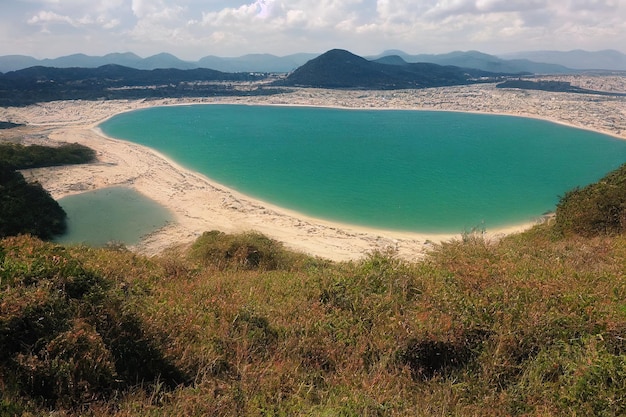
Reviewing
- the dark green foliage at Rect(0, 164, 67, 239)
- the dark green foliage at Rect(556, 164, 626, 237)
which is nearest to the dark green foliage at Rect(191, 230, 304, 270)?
the dark green foliage at Rect(556, 164, 626, 237)

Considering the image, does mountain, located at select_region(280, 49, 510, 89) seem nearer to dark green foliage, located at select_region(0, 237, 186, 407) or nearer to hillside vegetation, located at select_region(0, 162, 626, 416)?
hillside vegetation, located at select_region(0, 162, 626, 416)

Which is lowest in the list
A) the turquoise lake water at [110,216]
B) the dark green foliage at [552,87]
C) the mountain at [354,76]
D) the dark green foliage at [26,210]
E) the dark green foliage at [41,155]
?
the turquoise lake water at [110,216]

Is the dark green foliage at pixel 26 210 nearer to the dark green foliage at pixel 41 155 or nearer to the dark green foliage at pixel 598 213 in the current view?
the dark green foliage at pixel 41 155

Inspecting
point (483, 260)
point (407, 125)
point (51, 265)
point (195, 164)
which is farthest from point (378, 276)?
point (407, 125)

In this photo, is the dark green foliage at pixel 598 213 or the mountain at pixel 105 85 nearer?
the dark green foliage at pixel 598 213

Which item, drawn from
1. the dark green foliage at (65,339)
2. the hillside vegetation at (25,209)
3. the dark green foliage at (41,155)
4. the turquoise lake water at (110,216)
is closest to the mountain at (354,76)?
the dark green foliage at (41,155)

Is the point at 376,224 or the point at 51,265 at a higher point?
the point at 51,265

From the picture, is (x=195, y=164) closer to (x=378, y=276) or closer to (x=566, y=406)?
(x=378, y=276)
